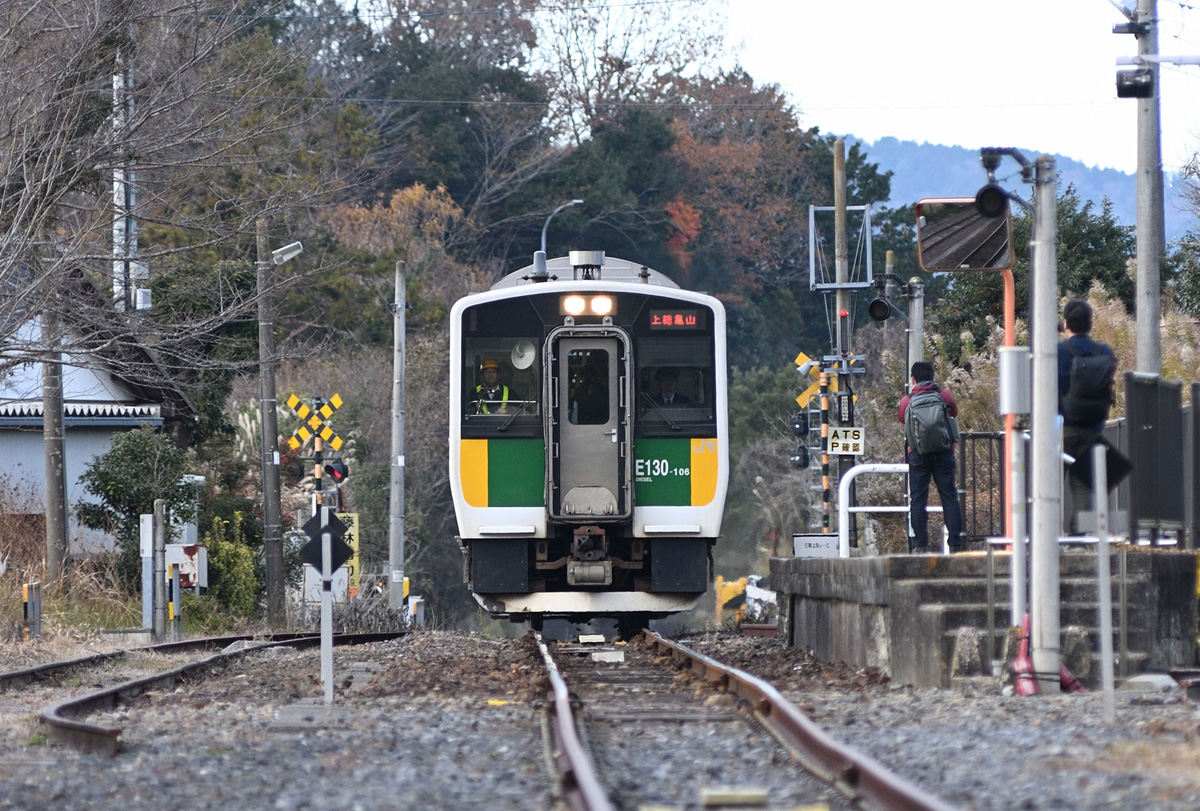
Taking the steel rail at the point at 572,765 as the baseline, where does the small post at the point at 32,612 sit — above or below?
below

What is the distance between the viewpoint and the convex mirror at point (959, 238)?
10242 mm

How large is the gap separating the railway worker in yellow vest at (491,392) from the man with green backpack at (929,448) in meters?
4.38

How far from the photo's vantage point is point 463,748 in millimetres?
7199

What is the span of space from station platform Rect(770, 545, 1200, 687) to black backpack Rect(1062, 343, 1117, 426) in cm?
81

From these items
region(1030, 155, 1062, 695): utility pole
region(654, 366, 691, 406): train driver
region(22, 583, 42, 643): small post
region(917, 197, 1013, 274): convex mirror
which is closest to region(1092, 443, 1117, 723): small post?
region(1030, 155, 1062, 695): utility pole

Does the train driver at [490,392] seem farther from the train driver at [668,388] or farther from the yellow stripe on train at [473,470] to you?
the train driver at [668,388]

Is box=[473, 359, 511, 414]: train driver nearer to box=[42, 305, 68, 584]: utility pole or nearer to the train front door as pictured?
the train front door

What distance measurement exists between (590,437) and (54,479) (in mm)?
8318

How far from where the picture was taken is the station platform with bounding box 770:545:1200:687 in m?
8.89

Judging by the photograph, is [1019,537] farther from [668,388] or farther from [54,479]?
[54,479]

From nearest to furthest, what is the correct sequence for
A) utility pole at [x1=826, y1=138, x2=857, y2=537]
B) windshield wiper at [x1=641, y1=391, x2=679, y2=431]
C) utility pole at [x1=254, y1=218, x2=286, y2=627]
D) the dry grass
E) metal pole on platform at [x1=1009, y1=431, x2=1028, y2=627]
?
metal pole on platform at [x1=1009, y1=431, x2=1028, y2=627]
the dry grass
windshield wiper at [x1=641, y1=391, x2=679, y2=431]
utility pole at [x1=254, y1=218, x2=286, y2=627]
utility pole at [x1=826, y1=138, x2=857, y2=537]

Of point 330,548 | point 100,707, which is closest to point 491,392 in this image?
point 330,548

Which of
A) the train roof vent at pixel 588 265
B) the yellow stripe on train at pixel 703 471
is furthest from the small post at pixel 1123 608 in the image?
the train roof vent at pixel 588 265

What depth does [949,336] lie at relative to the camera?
3062 centimetres
